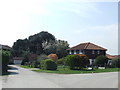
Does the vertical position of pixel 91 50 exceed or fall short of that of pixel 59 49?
it falls short

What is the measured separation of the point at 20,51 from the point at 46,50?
1499cm

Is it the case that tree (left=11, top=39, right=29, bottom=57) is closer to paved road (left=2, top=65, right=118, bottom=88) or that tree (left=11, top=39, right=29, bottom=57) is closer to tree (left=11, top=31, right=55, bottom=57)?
tree (left=11, top=31, right=55, bottom=57)

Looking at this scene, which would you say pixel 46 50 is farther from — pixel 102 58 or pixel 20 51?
pixel 102 58

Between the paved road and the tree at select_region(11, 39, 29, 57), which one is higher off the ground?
the tree at select_region(11, 39, 29, 57)

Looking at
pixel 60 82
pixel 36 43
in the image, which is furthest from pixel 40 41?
pixel 60 82

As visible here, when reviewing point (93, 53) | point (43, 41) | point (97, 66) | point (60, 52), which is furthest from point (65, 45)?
point (97, 66)

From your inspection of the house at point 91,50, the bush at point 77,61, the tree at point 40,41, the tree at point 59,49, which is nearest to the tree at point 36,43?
the tree at point 40,41

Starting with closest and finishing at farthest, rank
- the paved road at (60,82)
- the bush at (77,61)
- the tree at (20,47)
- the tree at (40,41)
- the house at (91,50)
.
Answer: the paved road at (60,82) < the bush at (77,61) < the house at (91,50) < the tree at (40,41) < the tree at (20,47)

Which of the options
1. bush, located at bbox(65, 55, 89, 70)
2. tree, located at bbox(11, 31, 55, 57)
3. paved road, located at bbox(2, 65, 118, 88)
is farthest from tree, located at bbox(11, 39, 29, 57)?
paved road, located at bbox(2, 65, 118, 88)

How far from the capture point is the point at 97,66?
45.1 meters

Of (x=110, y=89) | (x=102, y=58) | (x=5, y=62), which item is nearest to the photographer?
(x=110, y=89)

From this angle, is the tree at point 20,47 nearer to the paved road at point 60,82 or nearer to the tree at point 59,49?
the tree at point 59,49

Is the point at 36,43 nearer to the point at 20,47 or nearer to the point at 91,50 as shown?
the point at 20,47

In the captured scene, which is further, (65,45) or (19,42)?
(19,42)
